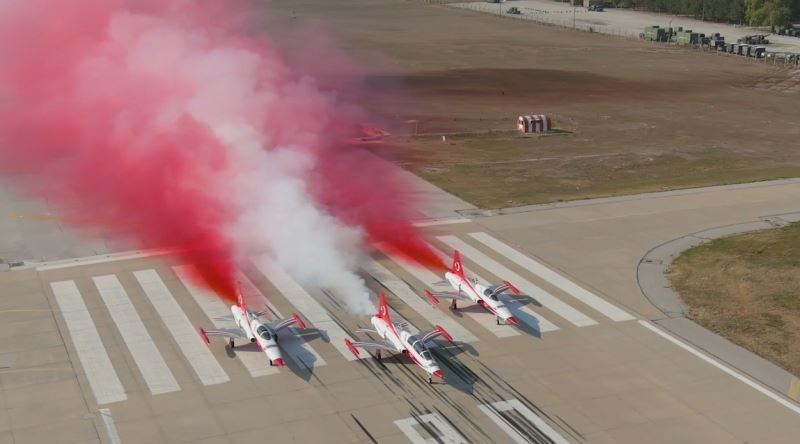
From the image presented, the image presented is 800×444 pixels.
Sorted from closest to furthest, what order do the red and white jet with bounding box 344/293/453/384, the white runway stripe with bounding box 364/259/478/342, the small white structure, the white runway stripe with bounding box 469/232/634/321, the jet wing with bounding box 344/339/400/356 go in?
the red and white jet with bounding box 344/293/453/384 → the jet wing with bounding box 344/339/400/356 → the white runway stripe with bounding box 364/259/478/342 → the white runway stripe with bounding box 469/232/634/321 → the small white structure

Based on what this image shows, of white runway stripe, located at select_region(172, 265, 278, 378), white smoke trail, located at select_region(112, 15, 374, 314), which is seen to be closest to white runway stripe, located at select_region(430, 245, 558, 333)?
white smoke trail, located at select_region(112, 15, 374, 314)

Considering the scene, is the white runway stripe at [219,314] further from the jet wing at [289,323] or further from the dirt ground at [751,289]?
the dirt ground at [751,289]

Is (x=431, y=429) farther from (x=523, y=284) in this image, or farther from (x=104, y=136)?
(x=104, y=136)

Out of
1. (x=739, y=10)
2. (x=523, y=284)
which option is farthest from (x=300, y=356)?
(x=739, y=10)

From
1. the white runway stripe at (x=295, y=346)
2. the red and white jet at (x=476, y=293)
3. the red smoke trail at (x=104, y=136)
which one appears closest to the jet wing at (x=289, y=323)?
the white runway stripe at (x=295, y=346)

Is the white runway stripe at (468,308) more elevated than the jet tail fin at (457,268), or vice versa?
the jet tail fin at (457,268)

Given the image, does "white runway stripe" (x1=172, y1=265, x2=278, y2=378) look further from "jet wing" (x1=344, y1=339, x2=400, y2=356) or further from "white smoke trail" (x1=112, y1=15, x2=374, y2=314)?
"white smoke trail" (x1=112, y1=15, x2=374, y2=314)
